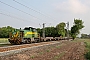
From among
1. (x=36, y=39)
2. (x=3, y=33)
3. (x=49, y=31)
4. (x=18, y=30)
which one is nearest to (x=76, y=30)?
(x=49, y=31)

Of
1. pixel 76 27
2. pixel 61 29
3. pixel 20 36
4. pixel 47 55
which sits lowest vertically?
pixel 47 55

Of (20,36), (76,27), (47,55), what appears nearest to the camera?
(47,55)

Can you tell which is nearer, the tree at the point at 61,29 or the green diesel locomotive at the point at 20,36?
the green diesel locomotive at the point at 20,36

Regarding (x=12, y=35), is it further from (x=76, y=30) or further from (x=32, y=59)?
(x=76, y=30)

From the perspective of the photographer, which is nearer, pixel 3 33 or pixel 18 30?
pixel 18 30

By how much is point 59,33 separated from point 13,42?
59.7m

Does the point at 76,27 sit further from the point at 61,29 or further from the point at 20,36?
the point at 20,36

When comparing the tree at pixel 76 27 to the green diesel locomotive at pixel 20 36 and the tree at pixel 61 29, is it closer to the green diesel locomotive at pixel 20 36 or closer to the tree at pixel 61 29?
the tree at pixel 61 29

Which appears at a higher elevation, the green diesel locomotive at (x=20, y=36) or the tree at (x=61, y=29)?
the tree at (x=61, y=29)

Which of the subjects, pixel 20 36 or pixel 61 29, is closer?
pixel 20 36

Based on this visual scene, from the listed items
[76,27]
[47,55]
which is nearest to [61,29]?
[76,27]

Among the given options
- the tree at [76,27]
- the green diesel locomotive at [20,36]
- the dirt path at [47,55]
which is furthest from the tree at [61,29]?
the dirt path at [47,55]

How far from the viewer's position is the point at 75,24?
93000mm

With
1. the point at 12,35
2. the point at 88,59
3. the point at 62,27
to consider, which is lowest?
the point at 88,59
